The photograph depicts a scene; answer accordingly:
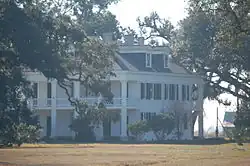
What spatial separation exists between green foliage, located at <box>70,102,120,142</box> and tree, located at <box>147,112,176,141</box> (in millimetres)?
4778

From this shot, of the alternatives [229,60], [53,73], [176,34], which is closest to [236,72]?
[229,60]

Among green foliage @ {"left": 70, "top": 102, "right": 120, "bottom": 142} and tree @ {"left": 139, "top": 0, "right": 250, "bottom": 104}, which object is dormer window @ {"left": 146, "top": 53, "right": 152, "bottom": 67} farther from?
green foliage @ {"left": 70, "top": 102, "right": 120, "bottom": 142}

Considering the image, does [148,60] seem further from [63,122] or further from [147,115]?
[63,122]

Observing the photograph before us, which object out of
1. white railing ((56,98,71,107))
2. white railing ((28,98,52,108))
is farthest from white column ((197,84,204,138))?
white railing ((28,98,52,108))

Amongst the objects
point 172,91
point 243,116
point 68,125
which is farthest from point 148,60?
point 243,116

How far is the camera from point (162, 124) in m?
77.0

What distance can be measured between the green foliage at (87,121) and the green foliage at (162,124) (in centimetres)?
478

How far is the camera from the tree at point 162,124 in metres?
76.6

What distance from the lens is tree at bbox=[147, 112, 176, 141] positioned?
3014 inches

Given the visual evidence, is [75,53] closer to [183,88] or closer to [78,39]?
[78,39]

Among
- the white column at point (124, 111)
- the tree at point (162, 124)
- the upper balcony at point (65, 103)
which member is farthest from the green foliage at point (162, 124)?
the upper balcony at point (65, 103)

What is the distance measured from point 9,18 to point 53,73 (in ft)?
16.3

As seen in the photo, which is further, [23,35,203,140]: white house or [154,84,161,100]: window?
[154,84,161,100]: window

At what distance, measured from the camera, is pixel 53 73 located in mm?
43281
